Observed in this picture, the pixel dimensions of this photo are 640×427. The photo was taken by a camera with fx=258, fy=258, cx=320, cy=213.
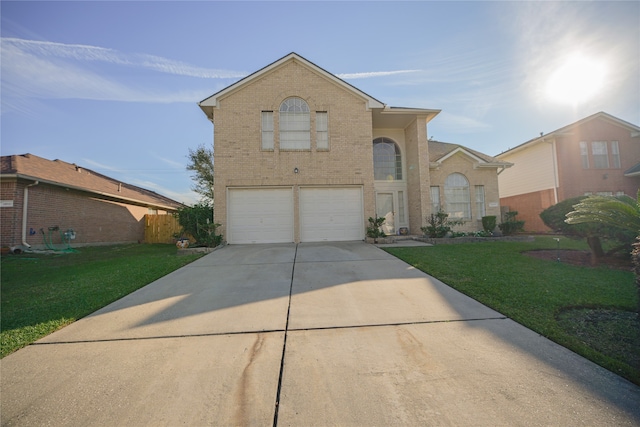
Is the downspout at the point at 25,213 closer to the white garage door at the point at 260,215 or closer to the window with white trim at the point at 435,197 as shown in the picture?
the white garage door at the point at 260,215

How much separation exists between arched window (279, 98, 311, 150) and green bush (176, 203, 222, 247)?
4.21 m

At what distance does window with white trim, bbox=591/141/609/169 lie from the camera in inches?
637

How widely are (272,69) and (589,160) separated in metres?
19.7

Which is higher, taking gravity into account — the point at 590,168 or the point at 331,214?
the point at 590,168

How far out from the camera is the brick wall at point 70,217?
10.6 m

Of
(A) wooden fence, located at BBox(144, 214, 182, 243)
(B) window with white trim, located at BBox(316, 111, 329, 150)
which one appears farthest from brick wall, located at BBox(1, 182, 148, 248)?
(B) window with white trim, located at BBox(316, 111, 329, 150)

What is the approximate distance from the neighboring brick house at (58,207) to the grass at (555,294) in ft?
49.5

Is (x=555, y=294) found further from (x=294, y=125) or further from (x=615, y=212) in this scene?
(x=294, y=125)

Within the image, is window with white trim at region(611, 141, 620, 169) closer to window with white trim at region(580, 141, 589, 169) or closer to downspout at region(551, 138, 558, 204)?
window with white trim at region(580, 141, 589, 169)

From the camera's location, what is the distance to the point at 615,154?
1636cm

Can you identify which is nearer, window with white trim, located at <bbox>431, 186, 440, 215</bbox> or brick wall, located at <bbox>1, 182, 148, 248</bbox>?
brick wall, located at <bbox>1, 182, 148, 248</bbox>

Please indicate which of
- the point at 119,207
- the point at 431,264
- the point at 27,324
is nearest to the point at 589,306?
the point at 431,264

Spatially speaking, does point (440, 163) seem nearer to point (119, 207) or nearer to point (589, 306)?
point (589, 306)

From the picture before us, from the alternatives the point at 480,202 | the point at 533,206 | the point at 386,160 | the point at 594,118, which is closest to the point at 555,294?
the point at 386,160
